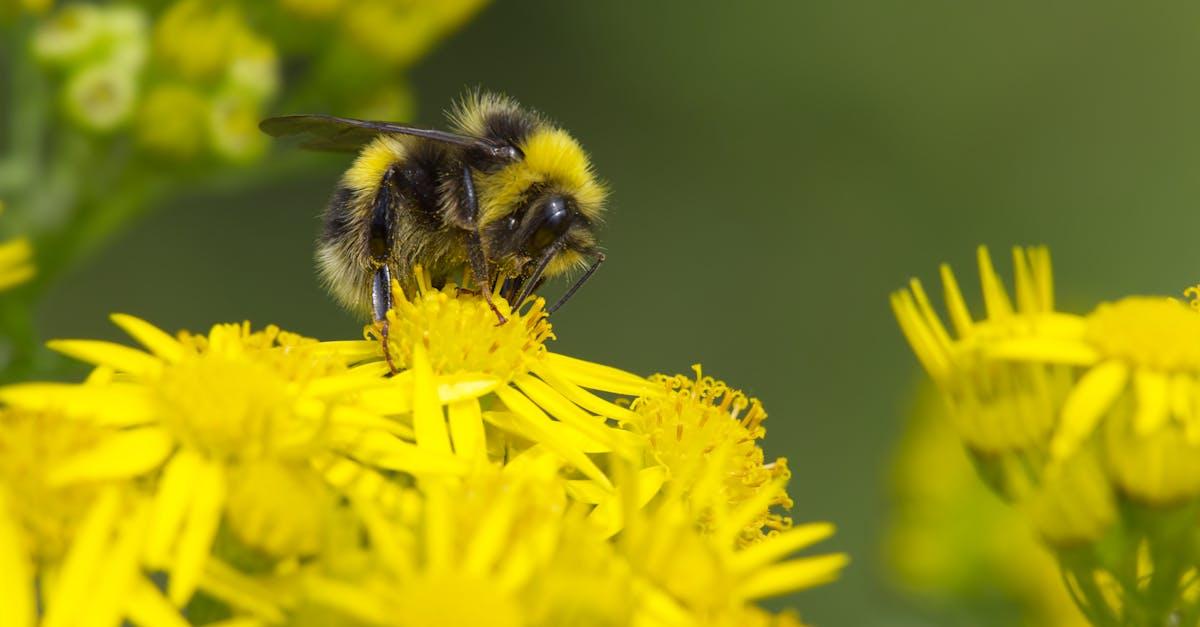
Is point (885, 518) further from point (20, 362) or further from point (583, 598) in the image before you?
point (583, 598)

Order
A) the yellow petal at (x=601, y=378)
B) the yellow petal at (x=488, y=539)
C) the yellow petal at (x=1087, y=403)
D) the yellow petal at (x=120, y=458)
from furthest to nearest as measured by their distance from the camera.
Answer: the yellow petal at (x=601, y=378), the yellow petal at (x=1087, y=403), the yellow petal at (x=120, y=458), the yellow petal at (x=488, y=539)

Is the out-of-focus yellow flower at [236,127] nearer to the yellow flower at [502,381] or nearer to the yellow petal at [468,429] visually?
the yellow flower at [502,381]

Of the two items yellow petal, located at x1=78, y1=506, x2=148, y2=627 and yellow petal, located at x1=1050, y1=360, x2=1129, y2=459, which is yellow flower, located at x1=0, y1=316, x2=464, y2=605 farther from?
yellow petal, located at x1=1050, y1=360, x2=1129, y2=459

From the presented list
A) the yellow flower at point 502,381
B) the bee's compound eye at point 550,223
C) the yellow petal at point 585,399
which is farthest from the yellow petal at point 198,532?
the bee's compound eye at point 550,223

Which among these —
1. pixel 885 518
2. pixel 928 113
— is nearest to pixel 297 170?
pixel 885 518

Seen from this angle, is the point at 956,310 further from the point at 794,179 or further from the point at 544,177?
the point at 794,179

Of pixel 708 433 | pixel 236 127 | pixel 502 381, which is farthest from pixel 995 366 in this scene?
pixel 236 127

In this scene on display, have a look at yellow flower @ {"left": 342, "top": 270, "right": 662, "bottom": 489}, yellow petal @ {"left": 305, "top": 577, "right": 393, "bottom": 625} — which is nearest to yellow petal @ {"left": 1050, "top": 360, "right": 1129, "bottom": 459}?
yellow flower @ {"left": 342, "top": 270, "right": 662, "bottom": 489}
